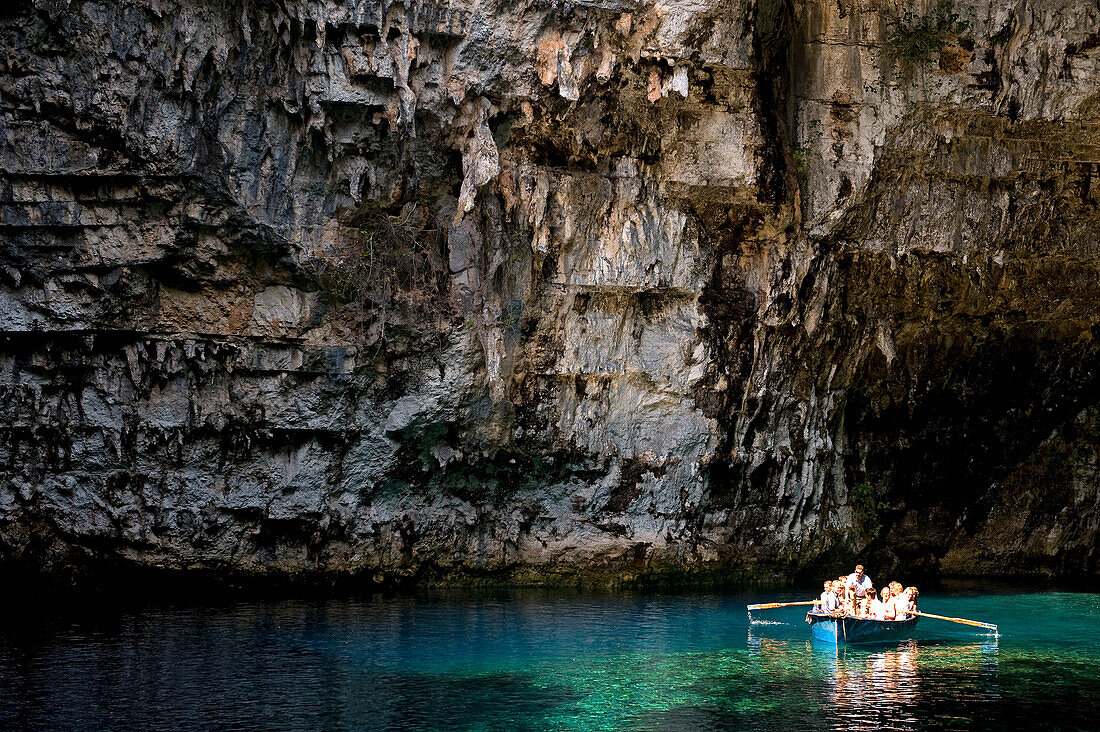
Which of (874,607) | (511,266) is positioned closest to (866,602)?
(874,607)

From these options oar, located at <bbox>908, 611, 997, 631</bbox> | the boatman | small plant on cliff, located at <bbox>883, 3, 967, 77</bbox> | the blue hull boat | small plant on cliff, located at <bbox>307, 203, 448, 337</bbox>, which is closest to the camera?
the blue hull boat

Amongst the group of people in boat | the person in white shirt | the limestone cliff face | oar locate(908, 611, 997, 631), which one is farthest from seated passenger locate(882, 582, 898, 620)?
the limestone cliff face

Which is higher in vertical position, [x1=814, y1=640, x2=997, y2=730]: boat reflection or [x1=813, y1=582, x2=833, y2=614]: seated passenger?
[x1=813, y1=582, x2=833, y2=614]: seated passenger

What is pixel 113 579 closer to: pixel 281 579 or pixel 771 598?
pixel 281 579

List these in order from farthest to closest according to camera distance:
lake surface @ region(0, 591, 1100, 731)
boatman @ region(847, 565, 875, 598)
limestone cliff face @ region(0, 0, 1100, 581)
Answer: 1. limestone cliff face @ region(0, 0, 1100, 581)
2. boatman @ region(847, 565, 875, 598)
3. lake surface @ region(0, 591, 1100, 731)

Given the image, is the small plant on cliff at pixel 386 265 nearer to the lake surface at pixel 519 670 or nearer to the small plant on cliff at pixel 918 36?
the lake surface at pixel 519 670

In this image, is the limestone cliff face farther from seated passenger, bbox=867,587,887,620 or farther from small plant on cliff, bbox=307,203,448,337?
seated passenger, bbox=867,587,887,620

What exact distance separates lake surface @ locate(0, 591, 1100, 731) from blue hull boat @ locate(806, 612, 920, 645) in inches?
10.2

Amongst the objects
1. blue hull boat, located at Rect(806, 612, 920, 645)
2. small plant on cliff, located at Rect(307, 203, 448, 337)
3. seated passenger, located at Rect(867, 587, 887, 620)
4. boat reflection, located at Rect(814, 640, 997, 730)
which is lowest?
boat reflection, located at Rect(814, 640, 997, 730)

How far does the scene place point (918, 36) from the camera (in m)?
21.5

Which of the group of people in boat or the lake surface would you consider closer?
the lake surface

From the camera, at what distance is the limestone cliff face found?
65.8 ft

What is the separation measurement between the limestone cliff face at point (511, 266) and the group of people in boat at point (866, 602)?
20.0 ft

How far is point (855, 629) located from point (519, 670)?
5.43 m
